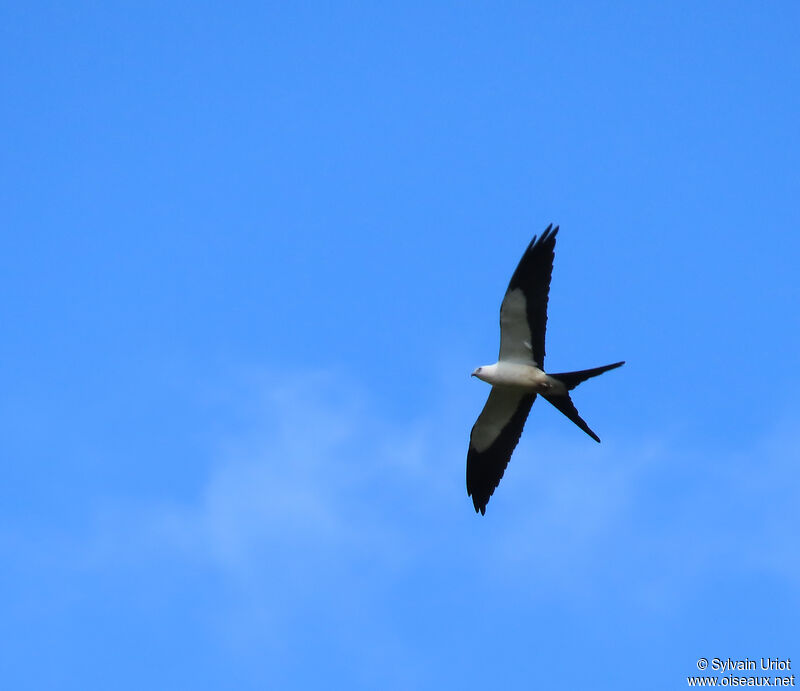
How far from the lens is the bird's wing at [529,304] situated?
13500mm

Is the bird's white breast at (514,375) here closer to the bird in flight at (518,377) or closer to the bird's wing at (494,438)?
the bird in flight at (518,377)

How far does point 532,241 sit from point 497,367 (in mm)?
1985

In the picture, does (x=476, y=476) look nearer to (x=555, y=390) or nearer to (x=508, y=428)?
(x=508, y=428)

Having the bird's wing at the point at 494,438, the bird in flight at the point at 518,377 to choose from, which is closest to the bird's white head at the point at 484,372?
the bird in flight at the point at 518,377

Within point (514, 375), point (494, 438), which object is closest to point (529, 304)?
point (514, 375)

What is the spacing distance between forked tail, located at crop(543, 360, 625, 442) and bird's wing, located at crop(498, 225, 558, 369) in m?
0.54

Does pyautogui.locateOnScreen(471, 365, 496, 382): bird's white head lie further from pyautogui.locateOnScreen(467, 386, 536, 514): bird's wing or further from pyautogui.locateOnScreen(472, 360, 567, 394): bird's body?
pyautogui.locateOnScreen(467, 386, 536, 514): bird's wing

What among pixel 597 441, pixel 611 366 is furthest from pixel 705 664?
pixel 611 366

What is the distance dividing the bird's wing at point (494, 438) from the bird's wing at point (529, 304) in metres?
0.79

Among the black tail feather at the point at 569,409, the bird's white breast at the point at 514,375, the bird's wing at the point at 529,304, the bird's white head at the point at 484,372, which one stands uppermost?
the bird's wing at the point at 529,304

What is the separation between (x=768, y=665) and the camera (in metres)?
11.5

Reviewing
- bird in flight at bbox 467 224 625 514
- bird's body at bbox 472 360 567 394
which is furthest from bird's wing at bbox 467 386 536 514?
bird's body at bbox 472 360 567 394

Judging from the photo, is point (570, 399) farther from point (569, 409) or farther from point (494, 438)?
point (494, 438)

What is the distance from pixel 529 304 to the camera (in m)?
13.6
